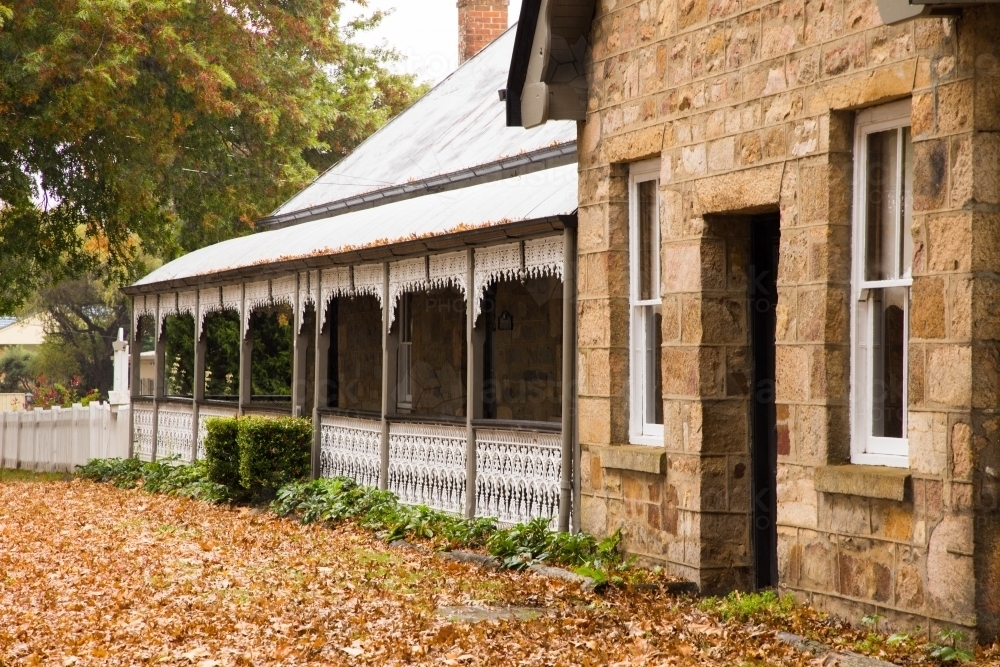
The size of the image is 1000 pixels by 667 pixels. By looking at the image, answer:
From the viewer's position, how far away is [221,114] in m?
23.7

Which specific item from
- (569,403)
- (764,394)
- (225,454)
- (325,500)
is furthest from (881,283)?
(225,454)

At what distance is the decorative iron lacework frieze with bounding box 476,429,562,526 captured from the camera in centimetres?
1102

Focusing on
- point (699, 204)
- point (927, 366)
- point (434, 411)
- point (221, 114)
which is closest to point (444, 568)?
point (699, 204)

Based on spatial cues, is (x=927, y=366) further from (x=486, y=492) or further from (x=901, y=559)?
(x=486, y=492)

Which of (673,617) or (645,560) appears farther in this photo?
(645,560)

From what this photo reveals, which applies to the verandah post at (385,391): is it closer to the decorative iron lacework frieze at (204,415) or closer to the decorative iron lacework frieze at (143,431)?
the decorative iron lacework frieze at (204,415)

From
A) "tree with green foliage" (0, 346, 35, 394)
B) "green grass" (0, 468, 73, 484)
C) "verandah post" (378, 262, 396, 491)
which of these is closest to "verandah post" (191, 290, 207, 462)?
"green grass" (0, 468, 73, 484)

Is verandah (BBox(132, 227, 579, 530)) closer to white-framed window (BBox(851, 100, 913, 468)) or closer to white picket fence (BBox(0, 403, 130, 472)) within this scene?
white picket fence (BBox(0, 403, 130, 472))

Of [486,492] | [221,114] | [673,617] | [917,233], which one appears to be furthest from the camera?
[221,114]

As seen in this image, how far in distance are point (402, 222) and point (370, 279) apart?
2.46 feet

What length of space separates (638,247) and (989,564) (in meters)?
3.98

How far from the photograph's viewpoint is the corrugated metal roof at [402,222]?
11.7 m

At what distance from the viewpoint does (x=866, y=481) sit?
7484mm

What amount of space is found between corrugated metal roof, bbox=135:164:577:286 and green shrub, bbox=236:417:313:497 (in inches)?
82.1
